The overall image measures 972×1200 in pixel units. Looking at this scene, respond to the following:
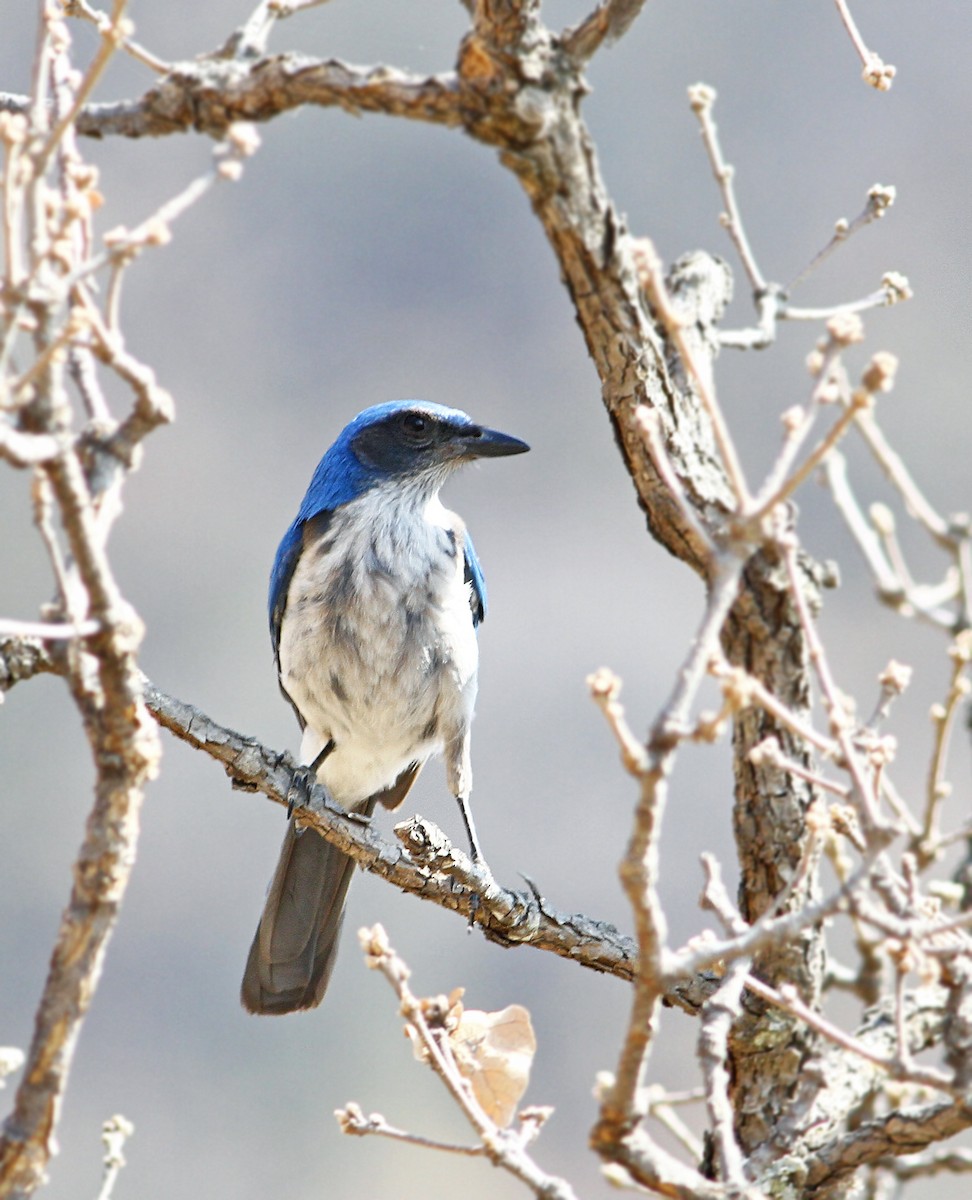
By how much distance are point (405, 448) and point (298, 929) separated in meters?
1.56

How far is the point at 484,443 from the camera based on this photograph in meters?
4.46

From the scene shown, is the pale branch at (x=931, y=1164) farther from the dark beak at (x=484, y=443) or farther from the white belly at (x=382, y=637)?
the dark beak at (x=484, y=443)

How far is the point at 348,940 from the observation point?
805 centimetres

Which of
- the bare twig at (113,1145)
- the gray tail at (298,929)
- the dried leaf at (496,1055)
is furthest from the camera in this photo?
the gray tail at (298,929)

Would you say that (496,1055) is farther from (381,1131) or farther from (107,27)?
(107,27)

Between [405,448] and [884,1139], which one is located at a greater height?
[405,448]

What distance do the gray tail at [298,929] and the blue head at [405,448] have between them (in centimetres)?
Result: 109

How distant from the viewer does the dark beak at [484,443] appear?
4.41 m

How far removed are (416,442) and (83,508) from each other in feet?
10.1

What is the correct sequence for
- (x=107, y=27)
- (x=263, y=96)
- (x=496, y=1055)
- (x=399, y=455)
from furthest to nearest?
(x=399, y=455), (x=496, y=1055), (x=263, y=96), (x=107, y=27)

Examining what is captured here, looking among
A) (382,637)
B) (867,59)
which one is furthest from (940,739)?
(382,637)

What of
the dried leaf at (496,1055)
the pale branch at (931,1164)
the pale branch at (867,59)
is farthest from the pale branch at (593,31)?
the pale branch at (931,1164)

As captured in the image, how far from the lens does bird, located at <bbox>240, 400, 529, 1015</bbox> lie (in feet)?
13.3

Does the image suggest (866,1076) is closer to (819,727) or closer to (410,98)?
(410,98)
